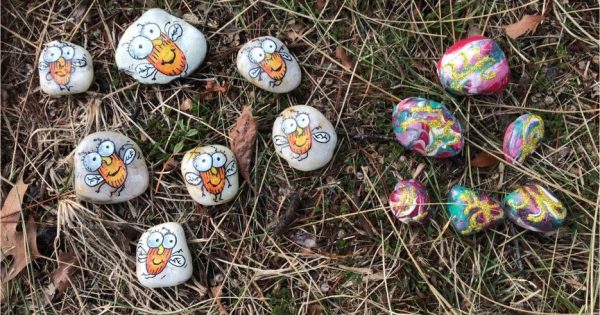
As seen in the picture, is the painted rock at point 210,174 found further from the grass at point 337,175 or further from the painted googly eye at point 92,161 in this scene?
the painted googly eye at point 92,161

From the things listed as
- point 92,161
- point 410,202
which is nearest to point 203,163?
point 92,161

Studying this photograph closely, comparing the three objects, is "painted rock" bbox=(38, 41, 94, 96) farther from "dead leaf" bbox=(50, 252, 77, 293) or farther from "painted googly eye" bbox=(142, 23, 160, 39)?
"dead leaf" bbox=(50, 252, 77, 293)

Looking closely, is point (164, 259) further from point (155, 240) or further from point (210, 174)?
point (210, 174)

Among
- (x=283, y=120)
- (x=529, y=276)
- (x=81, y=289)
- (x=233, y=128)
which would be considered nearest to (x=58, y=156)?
(x=81, y=289)

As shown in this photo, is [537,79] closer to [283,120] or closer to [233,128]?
[283,120]

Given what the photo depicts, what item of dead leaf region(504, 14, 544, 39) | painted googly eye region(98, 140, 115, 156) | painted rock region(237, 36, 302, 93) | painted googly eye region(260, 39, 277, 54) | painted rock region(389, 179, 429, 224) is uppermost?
painted googly eye region(260, 39, 277, 54)

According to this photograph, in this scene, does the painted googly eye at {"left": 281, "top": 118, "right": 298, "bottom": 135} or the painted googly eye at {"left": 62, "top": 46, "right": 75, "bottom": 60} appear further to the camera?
the painted googly eye at {"left": 62, "top": 46, "right": 75, "bottom": 60}

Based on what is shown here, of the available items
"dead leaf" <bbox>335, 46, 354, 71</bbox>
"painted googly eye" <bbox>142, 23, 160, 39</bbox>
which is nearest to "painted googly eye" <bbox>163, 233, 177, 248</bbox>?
"painted googly eye" <bbox>142, 23, 160, 39</bbox>
